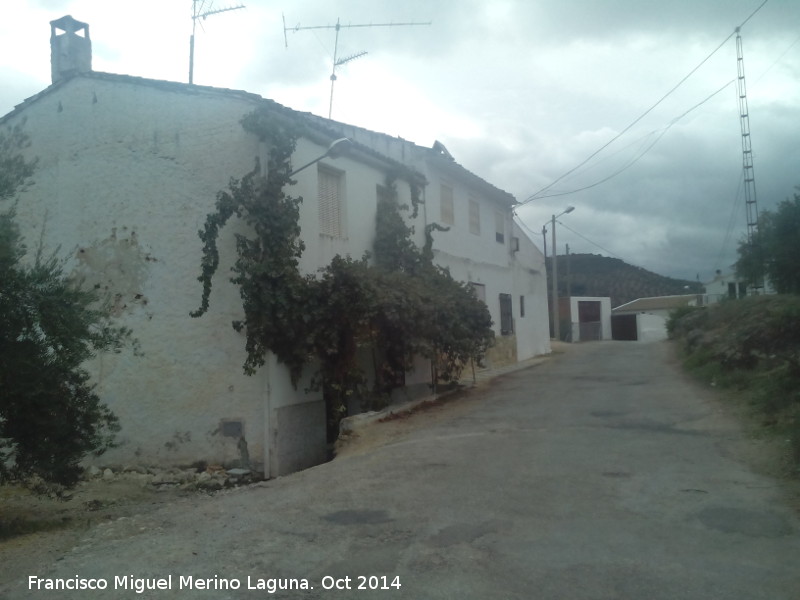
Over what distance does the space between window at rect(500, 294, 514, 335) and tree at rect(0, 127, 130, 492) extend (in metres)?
15.6

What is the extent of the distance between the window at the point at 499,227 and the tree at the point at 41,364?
16.0 m

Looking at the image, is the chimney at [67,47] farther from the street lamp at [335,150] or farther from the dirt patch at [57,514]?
the dirt patch at [57,514]

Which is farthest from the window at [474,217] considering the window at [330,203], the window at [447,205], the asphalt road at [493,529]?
the asphalt road at [493,529]

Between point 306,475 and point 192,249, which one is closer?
point 306,475

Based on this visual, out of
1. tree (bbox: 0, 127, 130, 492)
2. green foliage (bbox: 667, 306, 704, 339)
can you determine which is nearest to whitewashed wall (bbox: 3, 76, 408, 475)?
tree (bbox: 0, 127, 130, 492)

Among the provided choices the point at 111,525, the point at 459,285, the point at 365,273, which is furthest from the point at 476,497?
the point at 459,285

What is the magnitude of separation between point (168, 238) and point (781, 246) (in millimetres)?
13681

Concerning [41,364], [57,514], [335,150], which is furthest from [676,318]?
[41,364]

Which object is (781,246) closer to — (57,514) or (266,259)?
(266,259)

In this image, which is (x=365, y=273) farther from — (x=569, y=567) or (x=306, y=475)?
(x=569, y=567)

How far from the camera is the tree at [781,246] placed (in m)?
16.2

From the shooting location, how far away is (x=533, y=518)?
6398mm

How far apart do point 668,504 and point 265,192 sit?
25.1 ft

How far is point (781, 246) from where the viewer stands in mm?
16547
